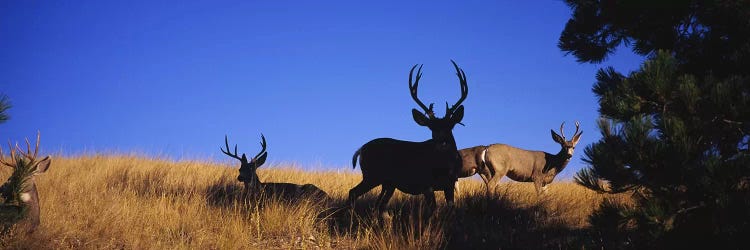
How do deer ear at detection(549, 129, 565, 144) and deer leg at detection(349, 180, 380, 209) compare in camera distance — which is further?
deer ear at detection(549, 129, 565, 144)

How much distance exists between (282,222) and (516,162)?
6.41 metres

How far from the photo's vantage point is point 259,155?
10875 mm

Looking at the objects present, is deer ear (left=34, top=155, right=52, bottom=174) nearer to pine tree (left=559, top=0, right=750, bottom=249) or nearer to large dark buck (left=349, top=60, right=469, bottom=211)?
large dark buck (left=349, top=60, right=469, bottom=211)

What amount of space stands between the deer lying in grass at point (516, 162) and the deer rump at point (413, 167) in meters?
4.05

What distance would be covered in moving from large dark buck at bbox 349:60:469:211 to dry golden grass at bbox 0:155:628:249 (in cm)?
32

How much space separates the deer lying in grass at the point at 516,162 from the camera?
12.0 m

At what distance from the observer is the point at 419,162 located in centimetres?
792

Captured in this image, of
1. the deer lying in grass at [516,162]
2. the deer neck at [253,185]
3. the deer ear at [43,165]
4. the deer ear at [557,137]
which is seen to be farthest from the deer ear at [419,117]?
the deer ear at [557,137]

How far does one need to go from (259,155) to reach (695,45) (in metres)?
7.33

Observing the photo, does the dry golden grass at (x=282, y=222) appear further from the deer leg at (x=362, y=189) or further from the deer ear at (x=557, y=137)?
the deer ear at (x=557, y=137)

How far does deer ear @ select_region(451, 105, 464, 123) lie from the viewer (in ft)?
26.2

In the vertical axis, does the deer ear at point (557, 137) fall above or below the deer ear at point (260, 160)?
above

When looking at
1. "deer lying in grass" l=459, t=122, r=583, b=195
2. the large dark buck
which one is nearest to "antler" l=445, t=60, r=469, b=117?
the large dark buck

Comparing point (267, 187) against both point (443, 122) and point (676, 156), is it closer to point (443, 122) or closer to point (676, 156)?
point (443, 122)
